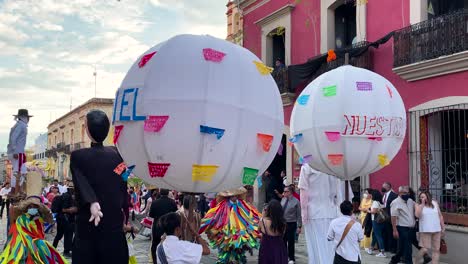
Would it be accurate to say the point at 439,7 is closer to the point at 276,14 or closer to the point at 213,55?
the point at 276,14

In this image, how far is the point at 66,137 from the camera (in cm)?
5938

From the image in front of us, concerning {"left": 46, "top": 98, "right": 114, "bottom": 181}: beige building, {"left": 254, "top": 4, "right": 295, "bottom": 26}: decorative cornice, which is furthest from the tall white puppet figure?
{"left": 46, "top": 98, "right": 114, "bottom": 181}: beige building

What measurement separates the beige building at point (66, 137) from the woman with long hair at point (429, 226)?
132 ft

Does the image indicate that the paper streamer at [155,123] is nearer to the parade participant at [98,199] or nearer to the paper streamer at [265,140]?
the paper streamer at [265,140]

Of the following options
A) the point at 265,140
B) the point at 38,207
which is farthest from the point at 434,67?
the point at 38,207

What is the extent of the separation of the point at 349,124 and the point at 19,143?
4.87 m

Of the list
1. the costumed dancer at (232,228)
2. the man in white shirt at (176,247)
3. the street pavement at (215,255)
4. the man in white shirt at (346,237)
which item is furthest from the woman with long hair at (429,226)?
the man in white shirt at (176,247)

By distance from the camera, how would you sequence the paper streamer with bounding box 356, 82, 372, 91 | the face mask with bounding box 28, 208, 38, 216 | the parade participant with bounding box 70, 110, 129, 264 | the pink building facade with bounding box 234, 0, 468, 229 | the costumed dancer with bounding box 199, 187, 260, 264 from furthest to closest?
the pink building facade with bounding box 234, 0, 468, 229, the costumed dancer with bounding box 199, 187, 260, 264, the face mask with bounding box 28, 208, 38, 216, the paper streamer with bounding box 356, 82, 372, 91, the parade participant with bounding box 70, 110, 129, 264

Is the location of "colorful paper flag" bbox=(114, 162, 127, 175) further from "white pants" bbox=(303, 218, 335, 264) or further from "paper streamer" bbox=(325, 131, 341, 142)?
"white pants" bbox=(303, 218, 335, 264)

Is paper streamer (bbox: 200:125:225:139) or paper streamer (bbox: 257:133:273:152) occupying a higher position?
paper streamer (bbox: 200:125:225:139)

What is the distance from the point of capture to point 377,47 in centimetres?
1208

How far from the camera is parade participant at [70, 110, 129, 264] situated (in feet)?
12.2

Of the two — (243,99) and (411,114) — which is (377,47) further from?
(243,99)

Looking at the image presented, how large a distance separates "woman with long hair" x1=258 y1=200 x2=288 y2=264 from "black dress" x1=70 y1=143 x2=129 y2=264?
252 cm
